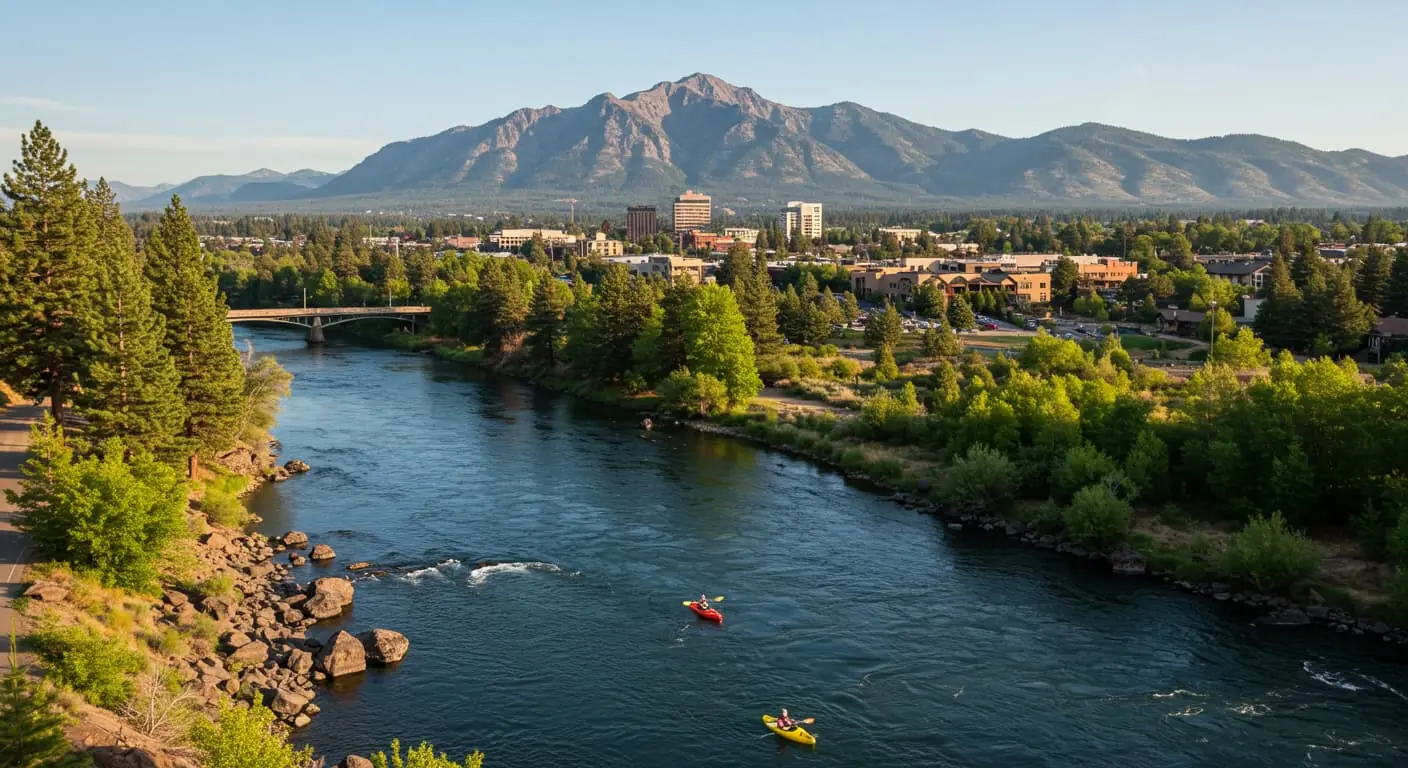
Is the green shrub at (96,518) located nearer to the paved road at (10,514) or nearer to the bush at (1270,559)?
the paved road at (10,514)

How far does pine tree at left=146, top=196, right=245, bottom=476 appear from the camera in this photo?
128 feet

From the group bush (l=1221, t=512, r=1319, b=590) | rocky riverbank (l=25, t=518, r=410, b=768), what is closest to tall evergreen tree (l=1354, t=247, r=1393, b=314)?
bush (l=1221, t=512, r=1319, b=590)

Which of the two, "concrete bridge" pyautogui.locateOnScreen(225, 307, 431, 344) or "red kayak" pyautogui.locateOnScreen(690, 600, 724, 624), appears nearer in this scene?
"red kayak" pyautogui.locateOnScreen(690, 600, 724, 624)

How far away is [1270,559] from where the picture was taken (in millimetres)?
31516

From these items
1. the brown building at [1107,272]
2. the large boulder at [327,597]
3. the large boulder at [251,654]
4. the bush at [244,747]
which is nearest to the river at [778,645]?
the large boulder at [327,597]

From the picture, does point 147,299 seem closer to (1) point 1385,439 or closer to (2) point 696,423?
(2) point 696,423

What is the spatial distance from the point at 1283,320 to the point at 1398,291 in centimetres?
1188

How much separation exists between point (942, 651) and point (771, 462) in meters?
22.7

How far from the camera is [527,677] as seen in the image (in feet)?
86.4

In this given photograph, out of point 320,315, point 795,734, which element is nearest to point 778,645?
point 795,734

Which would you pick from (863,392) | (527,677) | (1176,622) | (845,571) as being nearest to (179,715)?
(527,677)

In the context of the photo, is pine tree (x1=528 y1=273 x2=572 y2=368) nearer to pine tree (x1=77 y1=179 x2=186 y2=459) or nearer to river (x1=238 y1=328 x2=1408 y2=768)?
river (x1=238 y1=328 x2=1408 y2=768)

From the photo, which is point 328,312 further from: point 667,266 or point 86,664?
point 86,664

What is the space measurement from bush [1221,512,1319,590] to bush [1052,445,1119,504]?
610 centimetres
